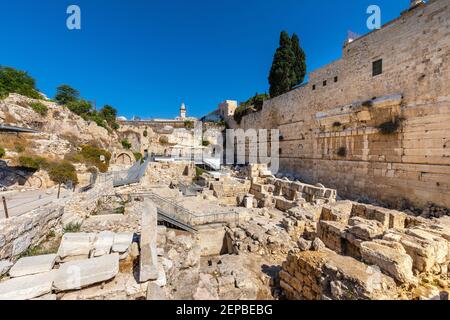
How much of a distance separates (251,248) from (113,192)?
6.74 m

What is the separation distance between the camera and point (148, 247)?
3451 mm

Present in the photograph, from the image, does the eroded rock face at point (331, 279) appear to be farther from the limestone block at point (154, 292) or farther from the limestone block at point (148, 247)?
the limestone block at point (148, 247)

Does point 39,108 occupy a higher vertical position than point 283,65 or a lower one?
lower

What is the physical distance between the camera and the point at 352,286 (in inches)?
112

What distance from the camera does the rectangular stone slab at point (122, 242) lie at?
3.43 meters

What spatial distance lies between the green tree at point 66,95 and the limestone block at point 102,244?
29.2m

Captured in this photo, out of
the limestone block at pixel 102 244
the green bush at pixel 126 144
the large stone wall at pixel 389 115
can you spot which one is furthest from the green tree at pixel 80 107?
the large stone wall at pixel 389 115

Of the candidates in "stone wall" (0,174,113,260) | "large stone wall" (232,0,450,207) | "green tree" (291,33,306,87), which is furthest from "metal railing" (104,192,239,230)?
"green tree" (291,33,306,87)

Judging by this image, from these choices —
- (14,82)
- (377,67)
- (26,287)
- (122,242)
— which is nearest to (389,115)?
(377,67)

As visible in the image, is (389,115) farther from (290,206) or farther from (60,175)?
(60,175)

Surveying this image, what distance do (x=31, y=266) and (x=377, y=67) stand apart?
1349 cm

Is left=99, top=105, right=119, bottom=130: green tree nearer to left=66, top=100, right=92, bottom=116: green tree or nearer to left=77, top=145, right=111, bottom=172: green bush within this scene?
left=66, top=100, right=92, bottom=116: green tree
